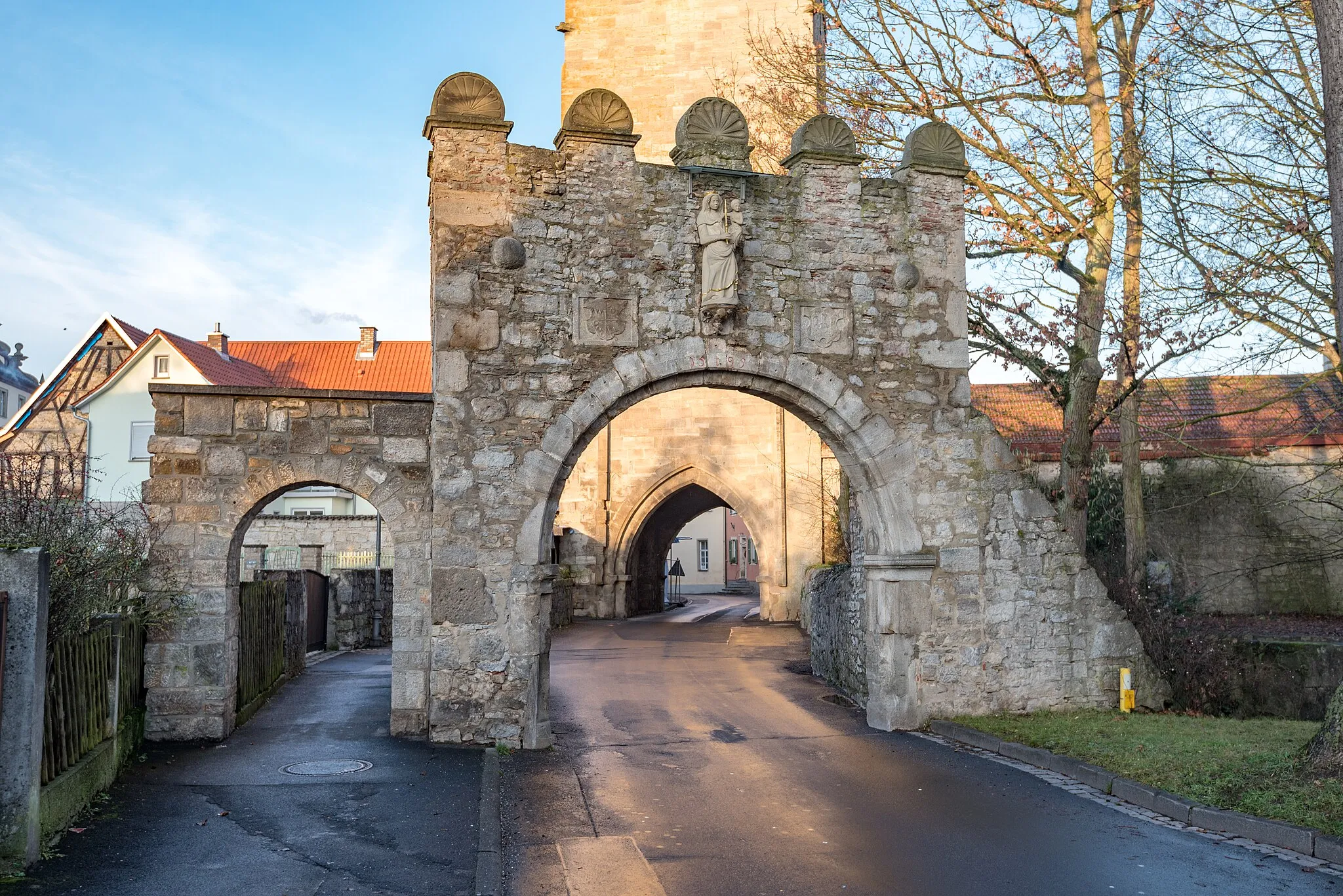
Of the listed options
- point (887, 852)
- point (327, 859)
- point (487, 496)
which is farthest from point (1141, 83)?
point (327, 859)

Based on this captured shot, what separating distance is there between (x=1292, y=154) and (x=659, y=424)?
15567 millimetres

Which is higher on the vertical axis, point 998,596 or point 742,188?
point 742,188

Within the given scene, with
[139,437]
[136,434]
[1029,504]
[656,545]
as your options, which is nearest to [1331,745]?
[1029,504]

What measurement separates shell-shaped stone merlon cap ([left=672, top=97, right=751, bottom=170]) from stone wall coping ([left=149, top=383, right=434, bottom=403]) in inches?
121

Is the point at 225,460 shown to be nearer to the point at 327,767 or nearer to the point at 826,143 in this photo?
the point at 327,767

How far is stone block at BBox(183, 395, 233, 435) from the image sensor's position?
8.75 m

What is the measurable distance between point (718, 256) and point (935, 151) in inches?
97.0

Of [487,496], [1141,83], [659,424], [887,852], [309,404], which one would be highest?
[1141,83]

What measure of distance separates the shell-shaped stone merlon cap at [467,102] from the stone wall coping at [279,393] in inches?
90.7

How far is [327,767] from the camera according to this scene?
25.8ft

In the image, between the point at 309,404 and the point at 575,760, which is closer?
the point at 575,760

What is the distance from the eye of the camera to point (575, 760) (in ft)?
27.3

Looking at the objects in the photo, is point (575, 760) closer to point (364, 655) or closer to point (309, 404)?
point (309, 404)

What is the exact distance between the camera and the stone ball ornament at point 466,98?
9031 mm
